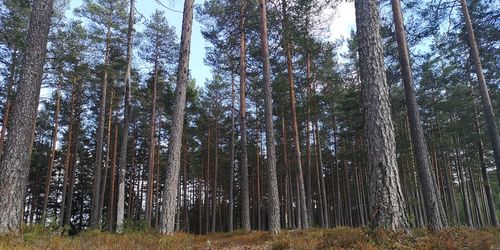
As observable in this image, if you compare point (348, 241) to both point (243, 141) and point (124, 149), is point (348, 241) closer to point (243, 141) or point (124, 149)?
point (243, 141)

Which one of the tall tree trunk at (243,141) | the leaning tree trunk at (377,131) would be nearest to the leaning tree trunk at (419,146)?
the leaning tree trunk at (377,131)

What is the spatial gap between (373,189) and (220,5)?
1561 cm

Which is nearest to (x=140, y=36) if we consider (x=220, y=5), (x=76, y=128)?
(x=220, y=5)

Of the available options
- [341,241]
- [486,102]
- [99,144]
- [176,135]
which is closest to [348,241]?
[341,241]

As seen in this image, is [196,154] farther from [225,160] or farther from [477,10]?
[477,10]

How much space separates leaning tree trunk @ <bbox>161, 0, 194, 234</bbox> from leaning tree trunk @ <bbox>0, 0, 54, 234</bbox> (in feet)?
10.2

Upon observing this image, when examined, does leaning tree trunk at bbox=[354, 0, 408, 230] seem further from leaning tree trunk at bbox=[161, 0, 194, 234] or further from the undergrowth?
leaning tree trunk at bbox=[161, 0, 194, 234]

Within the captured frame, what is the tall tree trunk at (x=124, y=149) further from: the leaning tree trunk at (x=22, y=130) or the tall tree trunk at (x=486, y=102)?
the tall tree trunk at (x=486, y=102)

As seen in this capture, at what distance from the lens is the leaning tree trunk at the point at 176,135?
8.24m

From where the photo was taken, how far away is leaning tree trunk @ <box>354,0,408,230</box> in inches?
198

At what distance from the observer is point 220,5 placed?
59.4ft

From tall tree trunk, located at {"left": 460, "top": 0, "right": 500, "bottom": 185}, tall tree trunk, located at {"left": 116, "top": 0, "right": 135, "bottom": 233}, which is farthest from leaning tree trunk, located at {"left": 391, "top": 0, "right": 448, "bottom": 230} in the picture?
tall tree trunk, located at {"left": 116, "top": 0, "right": 135, "bottom": 233}

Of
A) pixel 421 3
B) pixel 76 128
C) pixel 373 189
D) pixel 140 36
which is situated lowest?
pixel 373 189

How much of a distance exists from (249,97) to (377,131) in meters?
17.4
